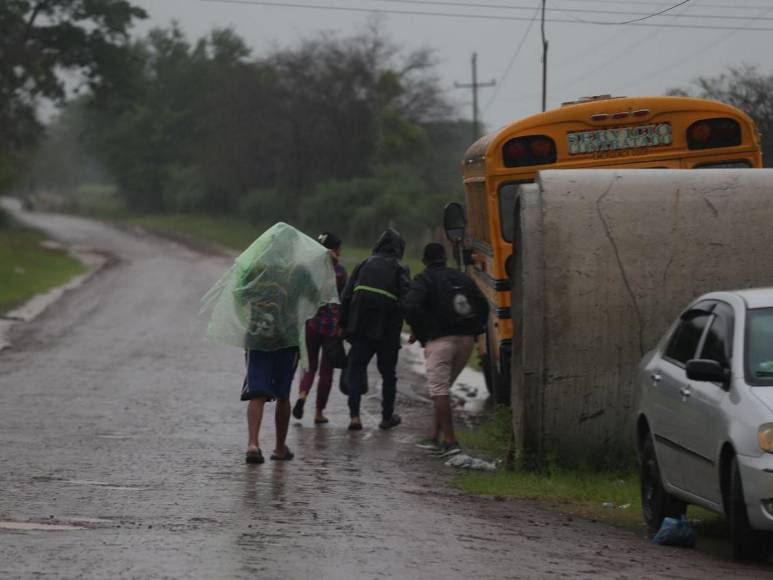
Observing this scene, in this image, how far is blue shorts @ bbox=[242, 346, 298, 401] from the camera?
1147 centimetres

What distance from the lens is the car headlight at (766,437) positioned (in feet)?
23.9

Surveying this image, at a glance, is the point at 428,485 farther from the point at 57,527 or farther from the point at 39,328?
the point at 39,328

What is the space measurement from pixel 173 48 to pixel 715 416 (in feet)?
285

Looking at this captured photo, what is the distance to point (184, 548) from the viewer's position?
7355 millimetres

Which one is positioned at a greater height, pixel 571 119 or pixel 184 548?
pixel 571 119

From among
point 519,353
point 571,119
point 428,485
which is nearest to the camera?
point 428,485

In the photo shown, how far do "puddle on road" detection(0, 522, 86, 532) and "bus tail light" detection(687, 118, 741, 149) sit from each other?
7.71 meters

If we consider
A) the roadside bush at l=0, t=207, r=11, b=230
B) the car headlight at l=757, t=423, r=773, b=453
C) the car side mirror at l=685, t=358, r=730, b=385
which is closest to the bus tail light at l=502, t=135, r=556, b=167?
the car side mirror at l=685, t=358, r=730, b=385

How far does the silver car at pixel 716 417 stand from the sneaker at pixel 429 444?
3384 millimetres

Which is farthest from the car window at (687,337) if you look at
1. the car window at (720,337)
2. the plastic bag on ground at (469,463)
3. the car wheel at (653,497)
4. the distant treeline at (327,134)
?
the distant treeline at (327,134)

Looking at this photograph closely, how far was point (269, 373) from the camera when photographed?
11.6m

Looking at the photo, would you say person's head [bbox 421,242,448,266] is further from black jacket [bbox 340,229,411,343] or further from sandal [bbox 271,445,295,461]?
sandal [bbox 271,445,295,461]

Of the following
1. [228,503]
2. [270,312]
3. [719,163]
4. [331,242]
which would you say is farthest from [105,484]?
[719,163]

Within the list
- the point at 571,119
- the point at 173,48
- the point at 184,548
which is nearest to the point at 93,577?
the point at 184,548
